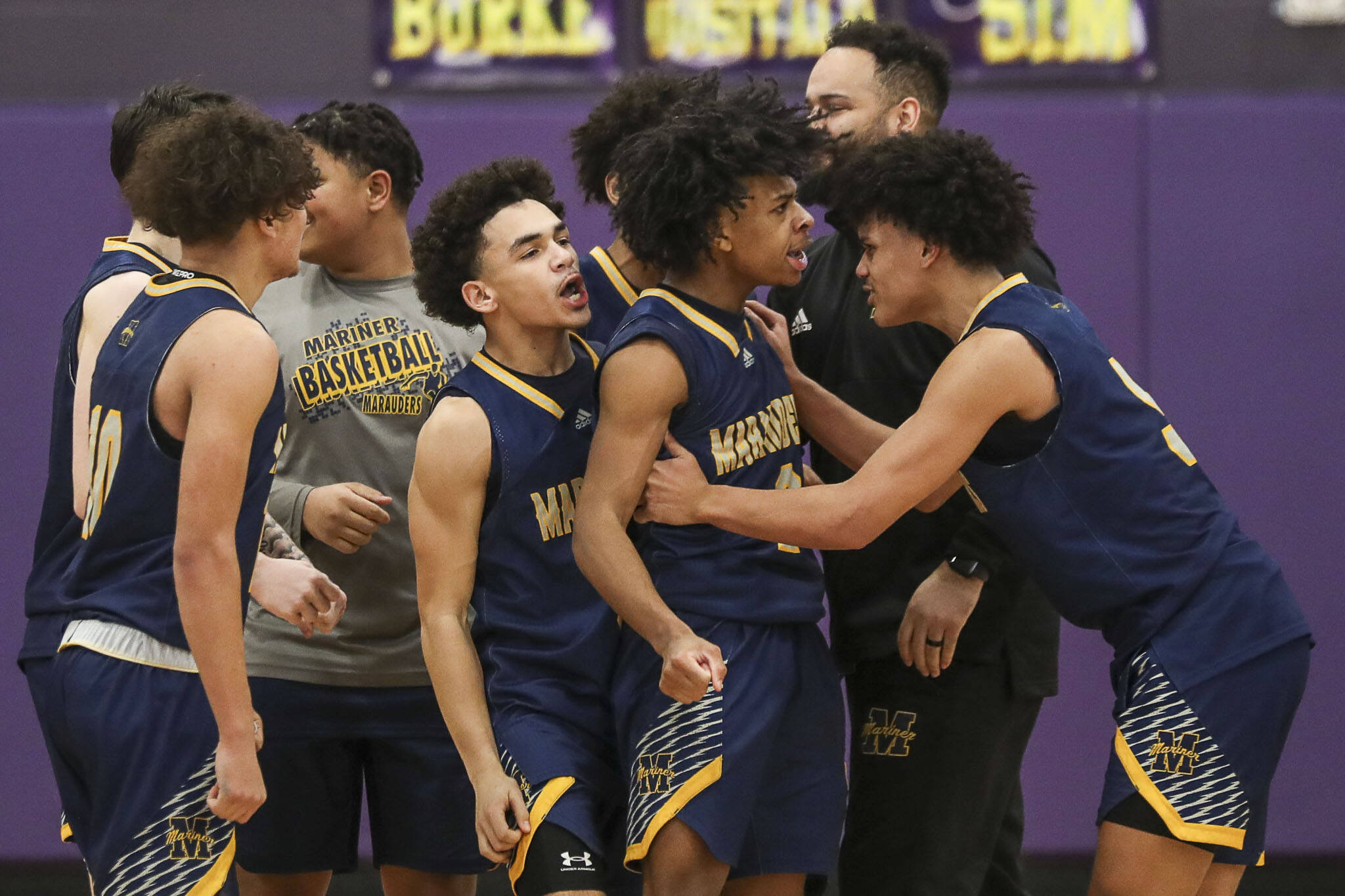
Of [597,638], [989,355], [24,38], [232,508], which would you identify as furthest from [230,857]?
[24,38]

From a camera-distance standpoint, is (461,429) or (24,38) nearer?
(461,429)

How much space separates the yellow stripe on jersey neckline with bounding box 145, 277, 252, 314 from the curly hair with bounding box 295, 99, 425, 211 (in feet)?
2.95

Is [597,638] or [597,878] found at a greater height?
[597,638]

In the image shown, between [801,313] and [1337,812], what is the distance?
2971mm

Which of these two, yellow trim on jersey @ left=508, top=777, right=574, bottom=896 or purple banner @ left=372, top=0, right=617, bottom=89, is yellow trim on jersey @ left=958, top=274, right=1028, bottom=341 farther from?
purple banner @ left=372, top=0, right=617, bottom=89

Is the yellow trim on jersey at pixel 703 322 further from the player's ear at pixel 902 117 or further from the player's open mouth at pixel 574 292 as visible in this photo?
the player's ear at pixel 902 117

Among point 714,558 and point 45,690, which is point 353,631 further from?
point 714,558

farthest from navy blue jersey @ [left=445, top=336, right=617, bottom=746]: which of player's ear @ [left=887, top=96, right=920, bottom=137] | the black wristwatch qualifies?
player's ear @ [left=887, top=96, right=920, bottom=137]

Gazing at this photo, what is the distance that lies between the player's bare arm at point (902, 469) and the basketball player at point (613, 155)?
552 mm

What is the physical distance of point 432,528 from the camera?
246 cm

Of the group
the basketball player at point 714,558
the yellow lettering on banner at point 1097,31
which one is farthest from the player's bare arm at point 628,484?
the yellow lettering on banner at point 1097,31

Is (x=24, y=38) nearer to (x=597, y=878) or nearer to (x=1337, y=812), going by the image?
(x=597, y=878)

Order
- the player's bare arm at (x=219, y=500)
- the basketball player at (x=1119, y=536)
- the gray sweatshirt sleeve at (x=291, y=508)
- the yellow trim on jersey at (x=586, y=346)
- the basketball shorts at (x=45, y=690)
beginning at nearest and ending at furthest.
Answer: the player's bare arm at (x=219, y=500)
the basketball shorts at (x=45, y=690)
the basketball player at (x=1119, y=536)
the yellow trim on jersey at (x=586, y=346)
the gray sweatshirt sleeve at (x=291, y=508)

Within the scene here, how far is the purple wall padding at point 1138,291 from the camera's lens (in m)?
4.81
